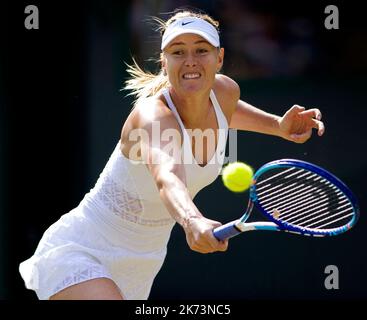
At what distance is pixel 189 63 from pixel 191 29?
0.12 meters

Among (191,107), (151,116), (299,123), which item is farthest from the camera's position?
(299,123)

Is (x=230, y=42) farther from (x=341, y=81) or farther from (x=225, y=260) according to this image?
(x=225, y=260)

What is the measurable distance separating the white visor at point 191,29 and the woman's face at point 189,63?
2 centimetres

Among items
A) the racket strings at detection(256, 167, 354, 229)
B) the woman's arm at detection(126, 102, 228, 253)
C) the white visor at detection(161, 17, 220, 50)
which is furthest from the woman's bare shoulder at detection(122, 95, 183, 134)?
the racket strings at detection(256, 167, 354, 229)

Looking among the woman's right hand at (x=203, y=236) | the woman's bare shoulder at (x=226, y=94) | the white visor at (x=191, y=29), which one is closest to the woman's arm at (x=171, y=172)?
the woman's right hand at (x=203, y=236)

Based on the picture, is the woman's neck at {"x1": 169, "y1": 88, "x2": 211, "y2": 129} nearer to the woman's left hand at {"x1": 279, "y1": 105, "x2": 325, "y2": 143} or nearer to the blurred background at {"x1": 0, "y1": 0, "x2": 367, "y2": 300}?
the woman's left hand at {"x1": 279, "y1": 105, "x2": 325, "y2": 143}

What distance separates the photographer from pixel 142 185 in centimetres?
344

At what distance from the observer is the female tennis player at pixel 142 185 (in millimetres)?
3355

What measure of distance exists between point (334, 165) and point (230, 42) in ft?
2.93

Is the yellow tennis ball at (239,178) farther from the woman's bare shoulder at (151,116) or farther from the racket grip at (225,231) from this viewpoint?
the woman's bare shoulder at (151,116)

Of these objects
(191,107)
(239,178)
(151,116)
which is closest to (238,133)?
(191,107)

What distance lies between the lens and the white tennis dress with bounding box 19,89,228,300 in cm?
343

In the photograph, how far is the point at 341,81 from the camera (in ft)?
16.9

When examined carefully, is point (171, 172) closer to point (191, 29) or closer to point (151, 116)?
point (151, 116)
